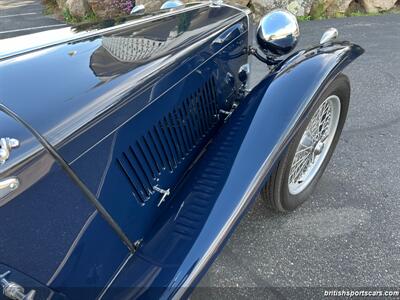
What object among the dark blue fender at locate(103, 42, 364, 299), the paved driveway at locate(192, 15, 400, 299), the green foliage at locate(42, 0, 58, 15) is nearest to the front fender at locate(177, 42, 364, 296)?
the dark blue fender at locate(103, 42, 364, 299)

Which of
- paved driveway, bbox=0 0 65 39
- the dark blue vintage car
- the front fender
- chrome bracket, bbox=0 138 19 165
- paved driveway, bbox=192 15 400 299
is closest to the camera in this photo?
chrome bracket, bbox=0 138 19 165

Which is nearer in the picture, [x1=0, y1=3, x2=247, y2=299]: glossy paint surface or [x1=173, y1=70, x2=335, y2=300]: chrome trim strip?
[x1=0, y1=3, x2=247, y2=299]: glossy paint surface

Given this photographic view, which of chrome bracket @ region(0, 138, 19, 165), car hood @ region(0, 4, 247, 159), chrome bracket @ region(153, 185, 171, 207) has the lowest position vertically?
chrome bracket @ region(153, 185, 171, 207)

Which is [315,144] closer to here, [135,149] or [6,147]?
[135,149]

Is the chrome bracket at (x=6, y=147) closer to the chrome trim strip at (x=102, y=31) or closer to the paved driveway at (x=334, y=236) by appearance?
the chrome trim strip at (x=102, y=31)

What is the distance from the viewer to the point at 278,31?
235cm

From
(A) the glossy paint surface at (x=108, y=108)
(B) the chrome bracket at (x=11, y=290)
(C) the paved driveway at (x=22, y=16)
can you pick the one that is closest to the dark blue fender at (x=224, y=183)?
(A) the glossy paint surface at (x=108, y=108)

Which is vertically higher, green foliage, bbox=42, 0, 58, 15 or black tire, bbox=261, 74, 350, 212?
black tire, bbox=261, 74, 350, 212

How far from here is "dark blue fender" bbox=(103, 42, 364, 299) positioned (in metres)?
1.28

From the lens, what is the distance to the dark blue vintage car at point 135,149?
3.33ft

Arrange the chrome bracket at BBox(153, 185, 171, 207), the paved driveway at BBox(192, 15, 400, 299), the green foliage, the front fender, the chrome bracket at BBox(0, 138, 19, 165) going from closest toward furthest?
1. the chrome bracket at BBox(0, 138, 19, 165)
2. the front fender
3. the chrome bracket at BBox(153, 185, 171, 207)
4. the paved driveway at BBox(192, 15, 400, 299)
5. the green foliage

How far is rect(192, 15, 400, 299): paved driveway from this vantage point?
6.11 ft

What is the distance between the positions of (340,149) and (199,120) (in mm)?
1491

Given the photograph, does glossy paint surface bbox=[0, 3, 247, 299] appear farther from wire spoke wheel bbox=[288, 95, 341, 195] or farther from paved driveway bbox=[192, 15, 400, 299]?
wire spoke wheel bbox=[288, 95, 341, 195]
